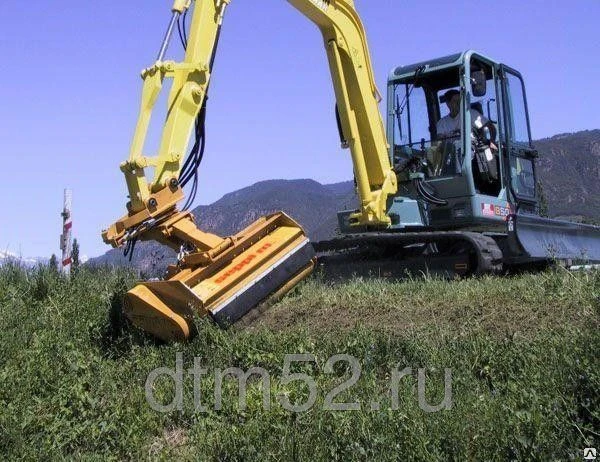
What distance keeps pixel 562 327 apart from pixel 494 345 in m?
0.50

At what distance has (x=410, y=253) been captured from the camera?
9.70m

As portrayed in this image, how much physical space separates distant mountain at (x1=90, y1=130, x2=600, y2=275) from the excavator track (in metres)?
0.85

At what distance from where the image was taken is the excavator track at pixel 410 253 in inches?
340

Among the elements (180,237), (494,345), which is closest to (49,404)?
(180,237)

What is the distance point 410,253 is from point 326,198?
25829 mm

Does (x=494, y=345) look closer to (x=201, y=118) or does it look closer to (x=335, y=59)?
(x=201, y=118)

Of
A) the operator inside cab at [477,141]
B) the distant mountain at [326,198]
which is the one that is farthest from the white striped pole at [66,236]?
the operator inside cab at [477,141]

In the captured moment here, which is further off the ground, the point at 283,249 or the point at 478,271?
the point at 283,249

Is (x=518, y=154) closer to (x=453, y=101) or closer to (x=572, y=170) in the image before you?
(x=453, y=101)

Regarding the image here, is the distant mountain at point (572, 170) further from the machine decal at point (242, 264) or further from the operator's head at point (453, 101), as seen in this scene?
the machine decal at point (242, 264)

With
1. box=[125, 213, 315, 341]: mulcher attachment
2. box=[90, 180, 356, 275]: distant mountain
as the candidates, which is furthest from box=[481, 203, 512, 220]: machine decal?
box=[90, 180, 356, 275]: distant mountain

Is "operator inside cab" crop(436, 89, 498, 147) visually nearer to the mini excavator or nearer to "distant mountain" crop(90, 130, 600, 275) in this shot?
the mini excavator

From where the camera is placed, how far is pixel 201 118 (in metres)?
7.44

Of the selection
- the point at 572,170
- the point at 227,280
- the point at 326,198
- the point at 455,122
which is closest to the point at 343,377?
the point at 227,280
